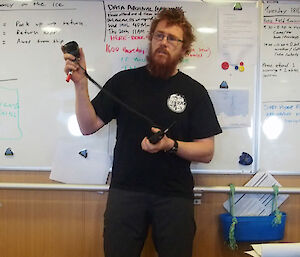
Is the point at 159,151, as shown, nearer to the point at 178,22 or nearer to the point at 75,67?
the point at 75,67

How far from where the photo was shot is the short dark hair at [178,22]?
1579mm

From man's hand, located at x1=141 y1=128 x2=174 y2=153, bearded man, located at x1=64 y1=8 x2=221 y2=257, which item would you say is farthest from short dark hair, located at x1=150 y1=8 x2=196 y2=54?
man's hand, located at x1=141 y1=128 x2=174 y2=153

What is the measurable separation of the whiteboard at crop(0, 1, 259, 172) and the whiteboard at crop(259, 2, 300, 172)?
7 cm

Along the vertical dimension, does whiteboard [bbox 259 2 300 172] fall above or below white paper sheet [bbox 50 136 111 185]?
above

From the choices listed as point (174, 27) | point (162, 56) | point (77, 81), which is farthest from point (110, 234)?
point (174, 27)

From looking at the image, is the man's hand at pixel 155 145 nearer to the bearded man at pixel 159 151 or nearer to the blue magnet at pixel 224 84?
the bearded man at pixel 159 151

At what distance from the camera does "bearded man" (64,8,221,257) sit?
4.79ft

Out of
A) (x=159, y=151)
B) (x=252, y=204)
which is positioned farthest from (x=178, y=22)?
(x=252, y=204)

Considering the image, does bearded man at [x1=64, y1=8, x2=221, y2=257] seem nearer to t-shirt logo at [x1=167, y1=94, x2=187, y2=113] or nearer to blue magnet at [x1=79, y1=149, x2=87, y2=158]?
t-shirt logo at [x1=167, y1=94, x2=187, y2=113]

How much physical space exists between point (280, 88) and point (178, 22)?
0.65 meters

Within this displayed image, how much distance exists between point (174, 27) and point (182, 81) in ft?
0.80

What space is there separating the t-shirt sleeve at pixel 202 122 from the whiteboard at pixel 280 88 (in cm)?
40

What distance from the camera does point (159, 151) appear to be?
147 cm

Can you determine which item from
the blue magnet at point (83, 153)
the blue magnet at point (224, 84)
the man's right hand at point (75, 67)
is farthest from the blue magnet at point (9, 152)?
the blue magnet at point (224, 84)
